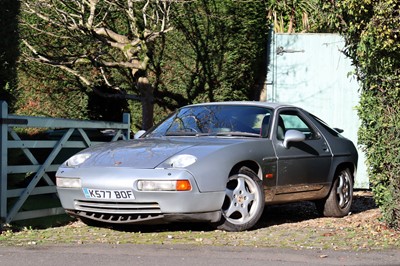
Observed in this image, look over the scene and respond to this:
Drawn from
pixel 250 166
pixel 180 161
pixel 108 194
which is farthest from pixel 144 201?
pixel 250 166

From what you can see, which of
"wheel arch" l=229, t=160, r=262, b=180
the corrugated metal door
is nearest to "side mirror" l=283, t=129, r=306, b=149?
"wheel arch" l=229, t=160, r=262, b=180

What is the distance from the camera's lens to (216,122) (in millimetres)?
8992

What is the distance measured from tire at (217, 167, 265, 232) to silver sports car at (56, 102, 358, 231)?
0.01 m

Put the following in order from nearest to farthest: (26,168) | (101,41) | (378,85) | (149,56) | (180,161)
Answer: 1. (180,161)
2. (378,85)
3. (26,168)
4. (101,41)
5. (149,56)

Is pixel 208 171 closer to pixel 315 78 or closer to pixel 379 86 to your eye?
pixel 379 86

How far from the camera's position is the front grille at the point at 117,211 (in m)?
7.66

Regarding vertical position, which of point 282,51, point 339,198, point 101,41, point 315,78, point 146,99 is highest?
point 101,41

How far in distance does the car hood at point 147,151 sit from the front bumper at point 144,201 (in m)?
0.14

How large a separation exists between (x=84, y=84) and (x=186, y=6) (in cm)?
229

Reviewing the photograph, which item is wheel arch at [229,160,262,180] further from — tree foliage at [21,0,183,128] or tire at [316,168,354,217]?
Result: tree foliage at [21,0,183,128]

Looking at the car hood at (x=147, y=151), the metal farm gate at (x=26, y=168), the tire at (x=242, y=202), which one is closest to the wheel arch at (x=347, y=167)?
the tire at (x=242, y=202)

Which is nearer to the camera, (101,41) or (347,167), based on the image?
(347,167)

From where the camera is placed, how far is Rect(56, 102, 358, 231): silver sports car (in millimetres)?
7609

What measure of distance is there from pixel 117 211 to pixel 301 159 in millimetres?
2395
